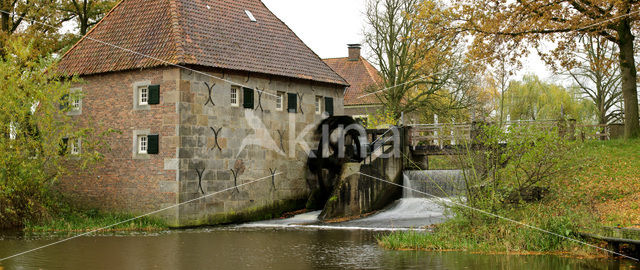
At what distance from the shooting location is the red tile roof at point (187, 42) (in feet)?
67.2

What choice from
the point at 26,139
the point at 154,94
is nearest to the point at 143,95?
the point at 154,94

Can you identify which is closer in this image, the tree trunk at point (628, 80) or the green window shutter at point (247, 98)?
the green window shutter at point (247, 98)

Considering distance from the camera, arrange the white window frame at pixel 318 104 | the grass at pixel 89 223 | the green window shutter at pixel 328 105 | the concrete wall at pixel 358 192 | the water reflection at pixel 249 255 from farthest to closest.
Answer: the green window shutter at pixel 328 105
the white window frame at pixel 318 104
the concrete wall at pixel 358 192
the grass at pixel 89 223
the water reflection at pixel 249 255

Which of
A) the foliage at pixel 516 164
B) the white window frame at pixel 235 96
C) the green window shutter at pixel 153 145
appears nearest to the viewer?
the foliage at pixel 516 164

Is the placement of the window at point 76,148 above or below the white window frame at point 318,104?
below

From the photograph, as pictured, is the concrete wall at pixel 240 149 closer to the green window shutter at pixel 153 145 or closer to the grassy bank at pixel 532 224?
the green window shutter at pixel 153 145

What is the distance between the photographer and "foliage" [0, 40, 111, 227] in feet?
60.3

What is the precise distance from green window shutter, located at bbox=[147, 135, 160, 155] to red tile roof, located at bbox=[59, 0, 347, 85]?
206cm

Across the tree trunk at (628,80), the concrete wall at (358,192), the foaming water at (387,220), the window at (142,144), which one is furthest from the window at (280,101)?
the tree trunk at (628,80)

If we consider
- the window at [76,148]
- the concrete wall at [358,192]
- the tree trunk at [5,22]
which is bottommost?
the concrete wall at [358,192]

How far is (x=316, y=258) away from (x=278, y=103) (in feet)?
36.1

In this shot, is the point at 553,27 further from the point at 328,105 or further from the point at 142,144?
the point at 142,144

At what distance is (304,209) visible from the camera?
2412cm

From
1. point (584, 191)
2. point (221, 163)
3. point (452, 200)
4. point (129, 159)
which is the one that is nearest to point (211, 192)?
point (221, 163)
